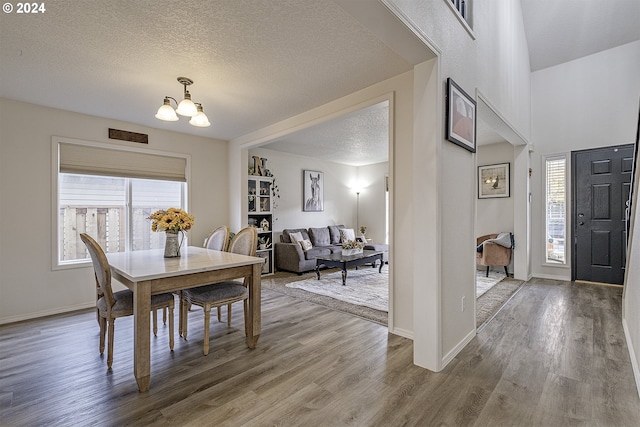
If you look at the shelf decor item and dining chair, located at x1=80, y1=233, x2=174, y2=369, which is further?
the shelf decor item

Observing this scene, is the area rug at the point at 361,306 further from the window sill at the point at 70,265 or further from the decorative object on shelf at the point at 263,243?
the window sill at the point at 70,265

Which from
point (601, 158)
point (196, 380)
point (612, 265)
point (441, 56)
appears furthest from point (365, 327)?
point (601, 158)

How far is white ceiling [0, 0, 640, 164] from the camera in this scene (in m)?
1.92

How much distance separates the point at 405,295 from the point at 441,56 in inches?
79.4

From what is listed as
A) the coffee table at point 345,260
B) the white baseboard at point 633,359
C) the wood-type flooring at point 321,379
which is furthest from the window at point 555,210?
the coffee table at point 345,260

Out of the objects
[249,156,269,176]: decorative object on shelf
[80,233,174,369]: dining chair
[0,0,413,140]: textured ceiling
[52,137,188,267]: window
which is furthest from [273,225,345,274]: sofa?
[80,233,174,369]: dining chair

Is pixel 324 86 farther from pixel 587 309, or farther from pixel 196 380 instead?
pixel 587 309

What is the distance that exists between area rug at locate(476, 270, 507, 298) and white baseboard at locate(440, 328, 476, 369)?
63.0 inches

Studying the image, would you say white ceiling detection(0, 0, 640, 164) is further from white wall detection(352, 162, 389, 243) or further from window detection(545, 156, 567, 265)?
white wall detection(352, 162, 389, 243)

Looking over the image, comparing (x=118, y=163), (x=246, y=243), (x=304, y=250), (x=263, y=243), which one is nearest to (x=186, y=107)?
(x=246, y=243)

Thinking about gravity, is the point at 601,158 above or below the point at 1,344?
above

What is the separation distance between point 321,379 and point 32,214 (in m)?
3.73

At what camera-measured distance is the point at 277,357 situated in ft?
7.76

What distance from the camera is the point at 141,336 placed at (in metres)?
1.93
